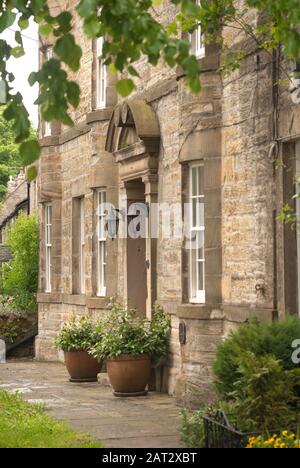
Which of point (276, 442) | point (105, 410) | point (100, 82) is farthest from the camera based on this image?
point (100, 82)

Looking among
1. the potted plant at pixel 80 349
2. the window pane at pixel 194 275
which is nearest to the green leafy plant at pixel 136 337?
the window pane at pixel 194 275

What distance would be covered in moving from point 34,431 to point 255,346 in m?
2.80

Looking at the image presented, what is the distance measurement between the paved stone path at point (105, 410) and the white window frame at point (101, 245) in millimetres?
1881

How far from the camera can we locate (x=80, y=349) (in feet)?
55.4

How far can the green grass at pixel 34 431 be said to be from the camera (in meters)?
9.99

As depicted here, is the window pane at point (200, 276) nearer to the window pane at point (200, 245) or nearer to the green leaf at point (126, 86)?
the window pane at point (200, 245)

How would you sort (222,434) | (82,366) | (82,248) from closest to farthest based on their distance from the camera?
(222,434)
(82,366)
(82,248)

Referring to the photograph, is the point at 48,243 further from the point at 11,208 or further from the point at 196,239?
the point at 11,208

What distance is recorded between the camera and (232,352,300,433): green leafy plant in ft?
28.7

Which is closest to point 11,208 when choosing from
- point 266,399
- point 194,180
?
point 194,180

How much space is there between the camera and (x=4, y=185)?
5156 cm

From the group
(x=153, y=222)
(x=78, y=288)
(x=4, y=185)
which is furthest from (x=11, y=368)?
(x=4, y=185)
